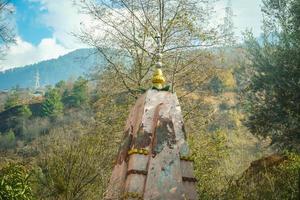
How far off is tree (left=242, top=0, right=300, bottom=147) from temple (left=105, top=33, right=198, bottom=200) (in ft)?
24.2

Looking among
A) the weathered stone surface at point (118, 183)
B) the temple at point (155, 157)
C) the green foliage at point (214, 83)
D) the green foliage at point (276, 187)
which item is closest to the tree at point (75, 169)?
the green foliage at point (276, 187)

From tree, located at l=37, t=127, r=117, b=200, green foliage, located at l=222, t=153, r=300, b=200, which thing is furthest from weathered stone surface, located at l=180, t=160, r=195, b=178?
tree, located at l=37, t=127, r=117, b=200

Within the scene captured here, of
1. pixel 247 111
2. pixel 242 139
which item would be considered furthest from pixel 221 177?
pixel 242 139

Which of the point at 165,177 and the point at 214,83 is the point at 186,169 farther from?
the point at 214,83

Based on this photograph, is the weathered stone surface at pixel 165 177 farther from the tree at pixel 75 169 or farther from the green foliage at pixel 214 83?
the green foliage at pixel 214 83

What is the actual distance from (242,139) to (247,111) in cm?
3714

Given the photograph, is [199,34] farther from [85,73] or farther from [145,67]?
[85,73]

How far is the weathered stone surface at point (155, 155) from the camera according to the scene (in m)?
6.70

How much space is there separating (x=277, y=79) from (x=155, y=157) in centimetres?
864

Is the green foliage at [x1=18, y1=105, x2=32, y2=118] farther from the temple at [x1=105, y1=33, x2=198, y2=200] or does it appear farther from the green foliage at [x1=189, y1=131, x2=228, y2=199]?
the temple at [x1=105, y1=33, x2=198, y2=200]

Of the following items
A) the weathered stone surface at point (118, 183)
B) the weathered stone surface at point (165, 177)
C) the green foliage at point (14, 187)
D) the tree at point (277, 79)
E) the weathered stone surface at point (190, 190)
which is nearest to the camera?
the weathered stone surface at point (165, 177)

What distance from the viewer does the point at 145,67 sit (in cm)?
1764

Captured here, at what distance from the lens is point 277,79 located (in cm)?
1418

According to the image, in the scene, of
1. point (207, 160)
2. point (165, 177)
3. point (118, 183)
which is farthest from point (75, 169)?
point (165, 177)
